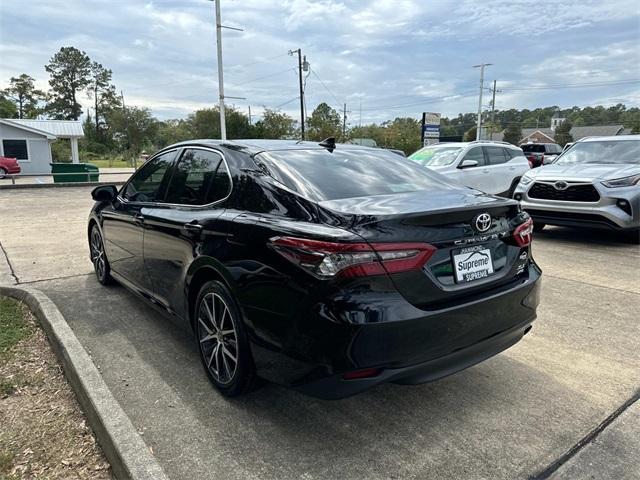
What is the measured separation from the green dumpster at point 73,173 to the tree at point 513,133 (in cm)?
7581

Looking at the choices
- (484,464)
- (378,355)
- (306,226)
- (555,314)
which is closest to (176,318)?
(306,226)

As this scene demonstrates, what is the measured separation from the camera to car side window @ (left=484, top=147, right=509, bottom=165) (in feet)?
37.5

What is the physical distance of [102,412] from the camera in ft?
8.45

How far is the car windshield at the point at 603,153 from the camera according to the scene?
7945mm

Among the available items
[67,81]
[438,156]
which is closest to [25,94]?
[67,81]

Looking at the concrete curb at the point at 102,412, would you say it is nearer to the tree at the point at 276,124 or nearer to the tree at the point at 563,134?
the tree at the point at 276,124

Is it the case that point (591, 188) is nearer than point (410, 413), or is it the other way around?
point (410, 413)

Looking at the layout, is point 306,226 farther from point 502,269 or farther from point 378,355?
point 502,269

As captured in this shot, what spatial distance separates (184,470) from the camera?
228cm

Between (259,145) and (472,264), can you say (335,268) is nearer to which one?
(472,264)

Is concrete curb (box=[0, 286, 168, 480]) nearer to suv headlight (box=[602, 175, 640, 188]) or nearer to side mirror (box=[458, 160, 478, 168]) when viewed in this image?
suv headlight (box=[602, 175, 640, 188])

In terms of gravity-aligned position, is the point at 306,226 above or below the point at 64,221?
above

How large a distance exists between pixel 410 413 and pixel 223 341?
1212 millimetres

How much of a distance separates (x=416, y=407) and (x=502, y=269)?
3.22ft
